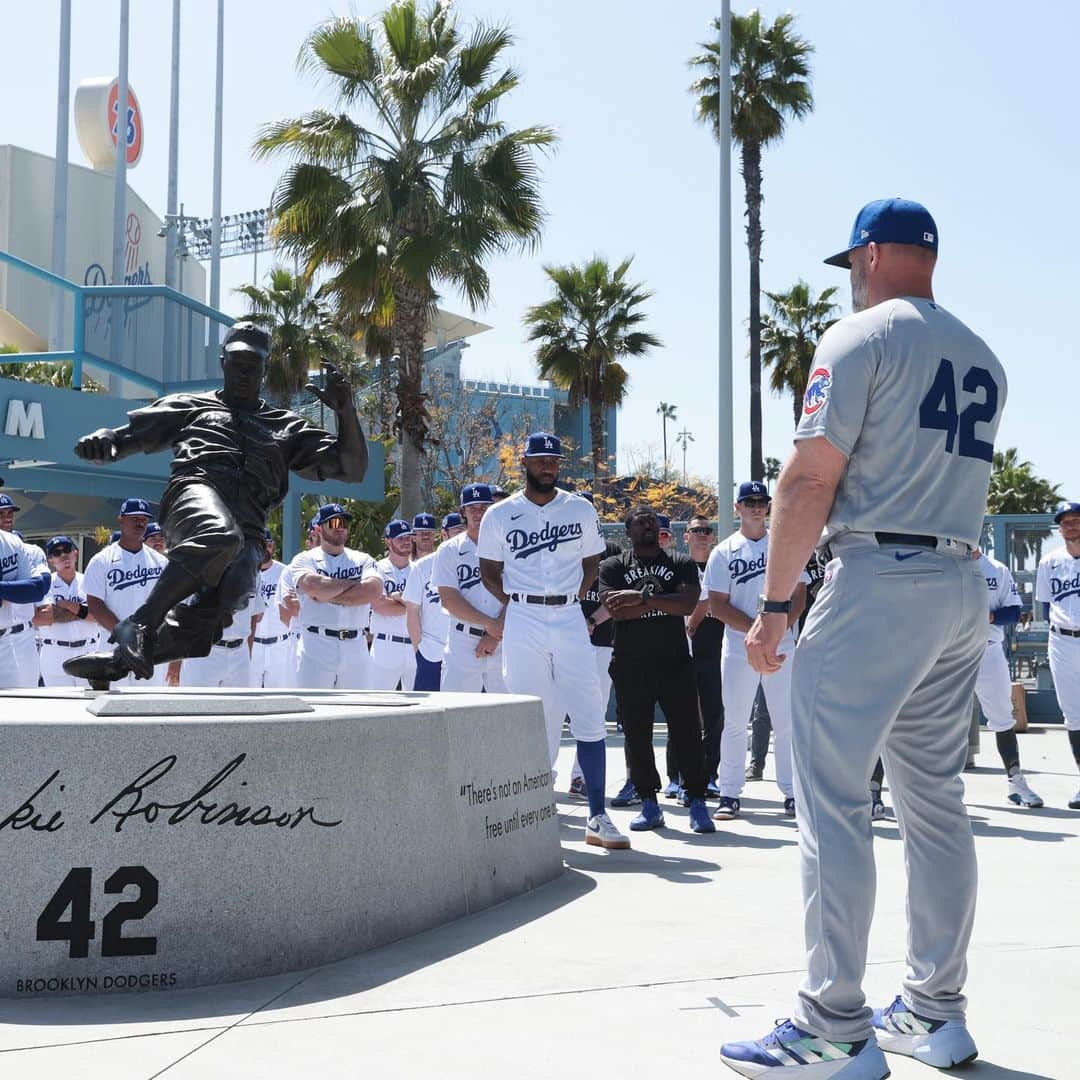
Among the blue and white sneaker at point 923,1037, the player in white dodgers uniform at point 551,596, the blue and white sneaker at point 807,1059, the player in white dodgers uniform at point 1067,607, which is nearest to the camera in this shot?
the blue and white sneaker at point 807,1059

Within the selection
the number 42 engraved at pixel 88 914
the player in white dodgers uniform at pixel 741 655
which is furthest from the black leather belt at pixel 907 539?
the player in white dodgers uniform at pixel 741 655

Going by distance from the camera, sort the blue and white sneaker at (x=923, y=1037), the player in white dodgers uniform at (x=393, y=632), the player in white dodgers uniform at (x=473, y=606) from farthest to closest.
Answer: the player in white dodgers uniform at (x=393, y=632), the player in white dodgers uniform at (x=473, y=606), the blue and white sneaker at (x=923, y=1037)

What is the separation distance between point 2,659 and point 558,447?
4478 mm

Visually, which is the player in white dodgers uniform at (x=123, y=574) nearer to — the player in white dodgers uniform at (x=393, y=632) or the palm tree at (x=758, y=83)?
the player in white dodgers uniform at (x=393, y=632)

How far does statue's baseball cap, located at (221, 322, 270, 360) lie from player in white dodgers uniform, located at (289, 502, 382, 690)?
3.79 meters

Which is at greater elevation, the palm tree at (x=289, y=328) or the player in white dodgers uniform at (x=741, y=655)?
the palm tree at (x=289, y=328)

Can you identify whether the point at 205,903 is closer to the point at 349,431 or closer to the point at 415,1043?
the point at 415,1043

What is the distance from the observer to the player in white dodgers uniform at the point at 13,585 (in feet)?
26.9

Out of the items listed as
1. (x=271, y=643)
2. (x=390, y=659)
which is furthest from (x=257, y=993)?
(x=271, y=643)

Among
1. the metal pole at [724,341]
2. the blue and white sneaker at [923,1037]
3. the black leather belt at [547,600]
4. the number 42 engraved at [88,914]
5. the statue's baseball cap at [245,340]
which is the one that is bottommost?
the blue and white sneaker at [923,1037]

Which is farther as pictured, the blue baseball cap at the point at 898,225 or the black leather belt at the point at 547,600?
the black leather belt at the point at 547,600

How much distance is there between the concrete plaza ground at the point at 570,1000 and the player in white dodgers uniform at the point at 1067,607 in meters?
3.81

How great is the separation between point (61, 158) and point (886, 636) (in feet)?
101

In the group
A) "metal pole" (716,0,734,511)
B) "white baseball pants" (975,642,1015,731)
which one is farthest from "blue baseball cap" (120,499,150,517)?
"metal pole" (716,0,734,511)
